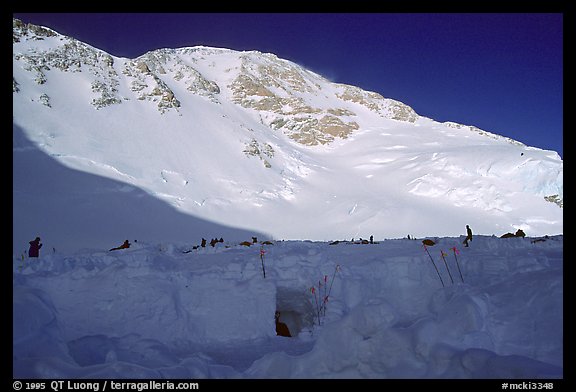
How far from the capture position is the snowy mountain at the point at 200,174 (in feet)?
99.8

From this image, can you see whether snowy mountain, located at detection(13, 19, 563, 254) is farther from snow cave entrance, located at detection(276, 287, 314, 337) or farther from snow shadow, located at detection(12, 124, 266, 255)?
snow cave entrance, located at detection(276, 287, 314, 337)

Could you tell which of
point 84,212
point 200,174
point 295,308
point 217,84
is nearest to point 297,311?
point 295,308

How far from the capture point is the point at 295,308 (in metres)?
9.90

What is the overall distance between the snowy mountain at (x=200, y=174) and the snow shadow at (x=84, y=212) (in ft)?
0.41

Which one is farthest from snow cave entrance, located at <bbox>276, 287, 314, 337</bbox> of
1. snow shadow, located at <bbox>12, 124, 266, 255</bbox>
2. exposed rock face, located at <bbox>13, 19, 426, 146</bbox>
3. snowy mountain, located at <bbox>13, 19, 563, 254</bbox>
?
exposed rock face, located at <bbox>13, 19, 426, 146</bbox>

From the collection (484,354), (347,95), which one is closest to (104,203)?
(484,354)

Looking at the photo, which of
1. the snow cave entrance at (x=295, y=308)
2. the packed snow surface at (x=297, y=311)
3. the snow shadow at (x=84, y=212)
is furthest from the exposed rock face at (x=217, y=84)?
the snow cave entrance at (x=295, y=308)

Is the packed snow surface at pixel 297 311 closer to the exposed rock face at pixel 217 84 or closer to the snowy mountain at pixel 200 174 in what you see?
the snowy mountain at pixel 200 174

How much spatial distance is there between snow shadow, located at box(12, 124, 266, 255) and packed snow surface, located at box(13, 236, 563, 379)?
720 inches

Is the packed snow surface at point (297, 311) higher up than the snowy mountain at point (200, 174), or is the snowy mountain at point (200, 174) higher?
the snowy mountain at point (200, 174)

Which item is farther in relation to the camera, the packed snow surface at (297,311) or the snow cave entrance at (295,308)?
the snow cave entrance at (295,308)

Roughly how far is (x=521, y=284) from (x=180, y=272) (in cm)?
708

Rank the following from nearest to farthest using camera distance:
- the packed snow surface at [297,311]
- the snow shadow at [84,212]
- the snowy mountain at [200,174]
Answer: the packed snow surface at [297,311], the snow shadow at [84,212], the snowy mountain at [200,174]

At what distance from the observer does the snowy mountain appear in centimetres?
3041
